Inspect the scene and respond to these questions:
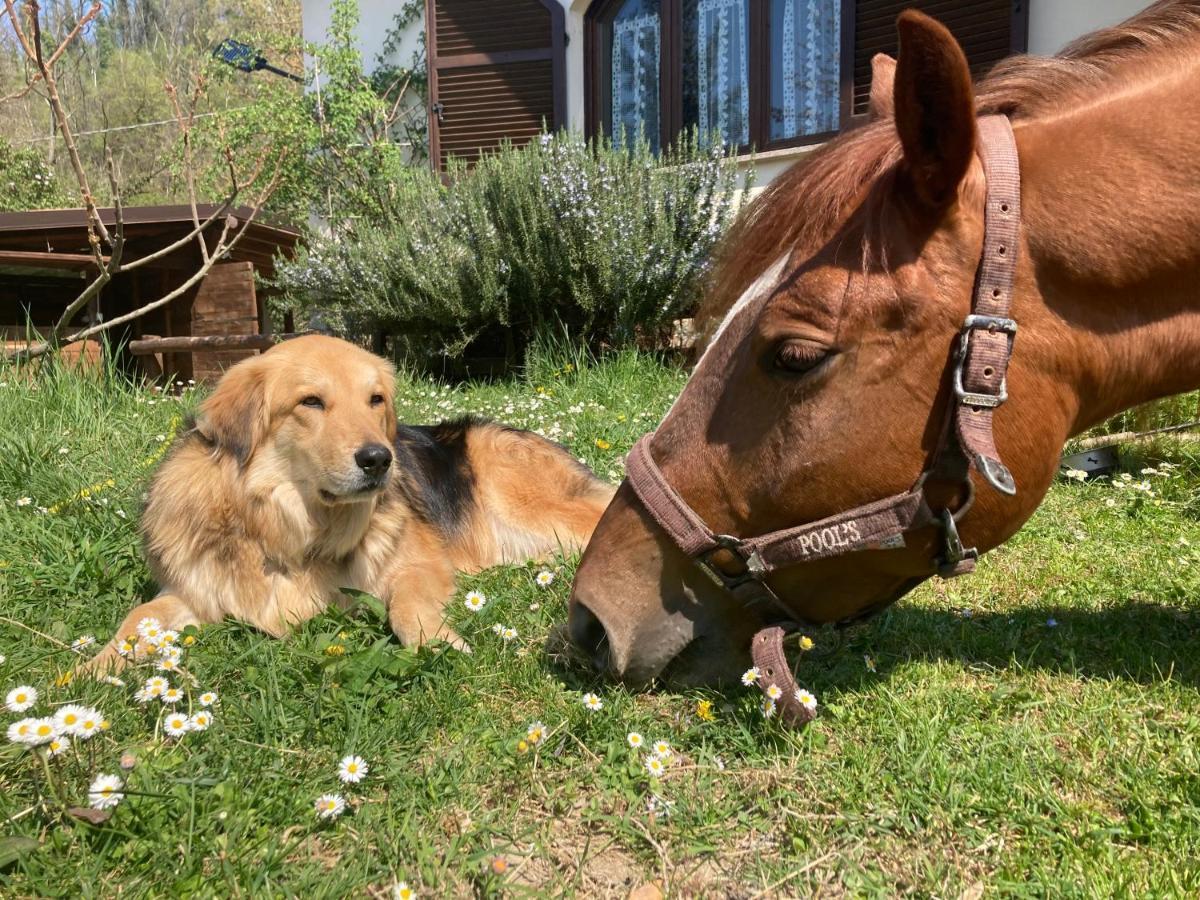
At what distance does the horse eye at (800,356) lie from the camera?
149cm

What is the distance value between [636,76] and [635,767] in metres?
8.96

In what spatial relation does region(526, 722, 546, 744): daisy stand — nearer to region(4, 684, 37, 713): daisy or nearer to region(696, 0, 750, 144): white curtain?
region(4, 684, 37, 713): daisy

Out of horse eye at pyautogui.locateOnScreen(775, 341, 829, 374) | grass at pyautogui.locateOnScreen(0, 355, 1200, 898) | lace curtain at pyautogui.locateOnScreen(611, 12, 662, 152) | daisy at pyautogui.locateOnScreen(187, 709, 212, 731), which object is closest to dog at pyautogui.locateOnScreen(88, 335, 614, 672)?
grass at pyautogui.locateOnScreen(0, 355, 1200, 898)

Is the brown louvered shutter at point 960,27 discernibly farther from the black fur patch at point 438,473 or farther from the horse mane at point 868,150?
the horse mane at point 868,150

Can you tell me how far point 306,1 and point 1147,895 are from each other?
43.6 feet

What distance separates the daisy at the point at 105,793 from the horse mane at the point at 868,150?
144cm

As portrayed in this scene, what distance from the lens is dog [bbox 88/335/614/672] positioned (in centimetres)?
262

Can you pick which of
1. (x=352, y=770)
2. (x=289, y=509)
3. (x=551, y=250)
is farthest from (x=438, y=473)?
(x=551, y=250)

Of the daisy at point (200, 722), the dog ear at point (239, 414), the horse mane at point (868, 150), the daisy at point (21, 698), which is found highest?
the horse mane at point (868, 150)

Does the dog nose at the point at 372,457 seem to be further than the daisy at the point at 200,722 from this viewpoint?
Yes

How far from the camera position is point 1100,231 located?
1.45 meters

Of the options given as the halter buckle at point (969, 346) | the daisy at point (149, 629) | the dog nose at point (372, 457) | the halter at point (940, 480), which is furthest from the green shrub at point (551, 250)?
the halter buckle at point (969, 346)

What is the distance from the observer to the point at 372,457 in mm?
2588

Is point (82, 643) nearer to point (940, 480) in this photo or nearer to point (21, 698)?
point (21, 698)
